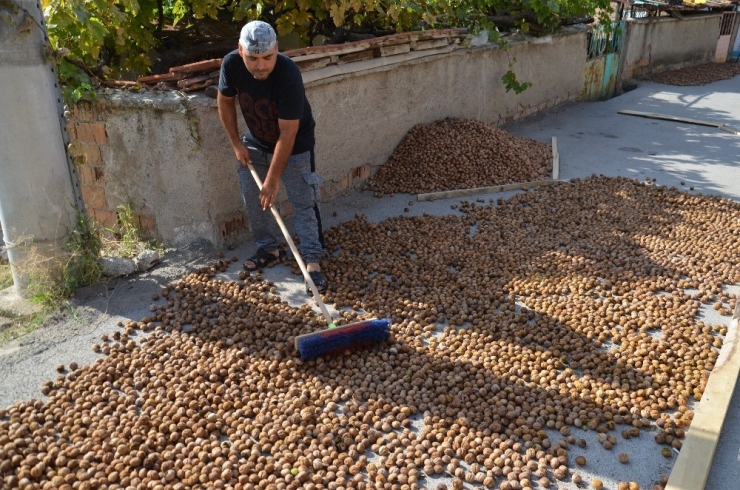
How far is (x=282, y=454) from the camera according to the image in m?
2.94

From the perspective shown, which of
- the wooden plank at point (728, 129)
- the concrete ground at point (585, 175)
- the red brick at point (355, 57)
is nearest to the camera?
the concrete ground at point (585, 175)

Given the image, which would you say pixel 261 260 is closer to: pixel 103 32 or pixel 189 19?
pixel 103 32

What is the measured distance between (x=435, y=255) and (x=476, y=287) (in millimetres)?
614

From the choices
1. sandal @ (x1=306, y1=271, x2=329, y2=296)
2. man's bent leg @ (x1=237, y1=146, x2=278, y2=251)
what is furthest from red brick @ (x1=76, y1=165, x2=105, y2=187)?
sandal @ (x1=306, y1=271, x2=329, y2=296)

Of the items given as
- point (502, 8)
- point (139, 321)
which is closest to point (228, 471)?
point (139, 321)

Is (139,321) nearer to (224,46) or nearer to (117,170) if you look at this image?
(117,170)

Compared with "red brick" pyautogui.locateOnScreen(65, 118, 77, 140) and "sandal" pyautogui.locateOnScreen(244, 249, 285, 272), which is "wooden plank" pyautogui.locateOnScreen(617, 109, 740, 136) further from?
"red brick" pyautogui.locateOnScreen(65, 118, 77, 140)

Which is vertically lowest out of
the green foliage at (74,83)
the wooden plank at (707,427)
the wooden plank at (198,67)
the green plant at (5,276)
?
the wooden plank at (707,427)

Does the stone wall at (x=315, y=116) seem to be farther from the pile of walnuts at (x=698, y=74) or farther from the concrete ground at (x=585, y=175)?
the pile of walnuts at (x=698, y=74)

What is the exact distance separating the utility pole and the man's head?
1.30m

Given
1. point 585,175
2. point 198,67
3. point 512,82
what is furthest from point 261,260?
point 512,82

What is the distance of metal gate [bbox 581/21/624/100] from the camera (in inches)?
473

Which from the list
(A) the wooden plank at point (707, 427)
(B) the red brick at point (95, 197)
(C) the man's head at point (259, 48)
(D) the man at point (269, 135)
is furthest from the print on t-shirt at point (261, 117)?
(A) the wooden plank at point (707, 427)

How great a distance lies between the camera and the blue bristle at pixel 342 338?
3555 millimetres
